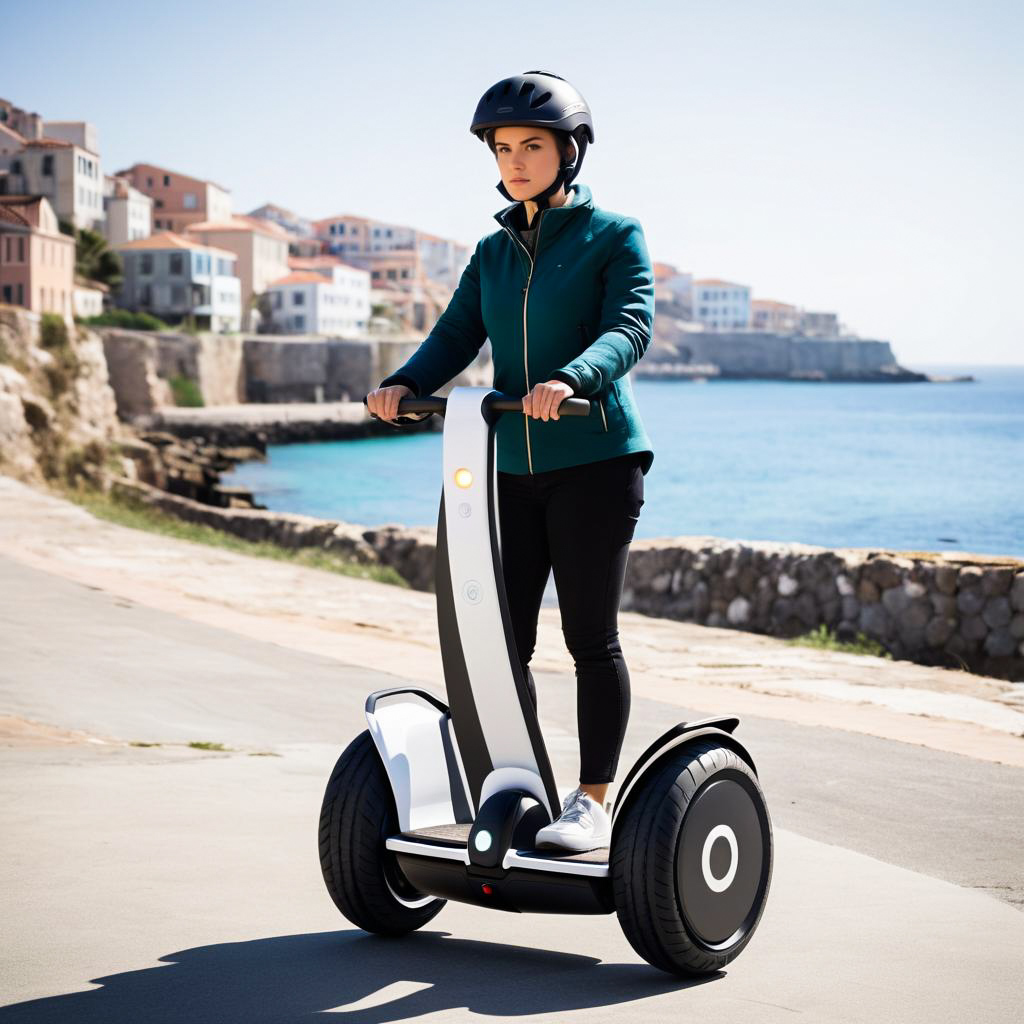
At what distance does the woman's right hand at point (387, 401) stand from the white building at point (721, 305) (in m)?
186

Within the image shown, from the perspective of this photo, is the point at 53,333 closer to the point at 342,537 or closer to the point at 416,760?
the point at 342,537

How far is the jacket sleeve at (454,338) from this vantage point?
3480 mm

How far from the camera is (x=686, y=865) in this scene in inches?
117

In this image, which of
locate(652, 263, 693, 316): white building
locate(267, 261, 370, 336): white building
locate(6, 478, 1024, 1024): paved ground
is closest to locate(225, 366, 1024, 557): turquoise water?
locate(267, 261, 370, 336): white building

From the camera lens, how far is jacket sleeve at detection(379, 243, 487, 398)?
11.4ft

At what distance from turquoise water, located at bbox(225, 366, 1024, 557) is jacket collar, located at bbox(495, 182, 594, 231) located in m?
33.3

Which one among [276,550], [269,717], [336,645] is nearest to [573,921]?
[269,717]

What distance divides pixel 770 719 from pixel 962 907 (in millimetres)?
3011

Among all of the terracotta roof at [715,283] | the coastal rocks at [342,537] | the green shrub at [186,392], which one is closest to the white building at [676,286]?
the terracotta roof at [715,283]

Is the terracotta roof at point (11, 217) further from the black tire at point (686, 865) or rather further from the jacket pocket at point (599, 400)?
the black tire at point (686, 865)

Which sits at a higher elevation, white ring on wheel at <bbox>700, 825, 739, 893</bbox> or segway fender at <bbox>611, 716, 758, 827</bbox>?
segway fender at <bbox>611, 716, 758, 827</bbox>

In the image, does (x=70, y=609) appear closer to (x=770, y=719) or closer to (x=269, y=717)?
(x=269, y=717)

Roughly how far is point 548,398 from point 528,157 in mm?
659

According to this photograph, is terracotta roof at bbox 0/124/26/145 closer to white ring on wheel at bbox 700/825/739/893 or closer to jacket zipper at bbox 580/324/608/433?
jacket zipper at bbox 580/324/608/433
